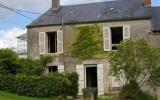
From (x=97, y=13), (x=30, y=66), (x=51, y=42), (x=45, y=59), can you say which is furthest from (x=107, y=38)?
(x=30, y=66)

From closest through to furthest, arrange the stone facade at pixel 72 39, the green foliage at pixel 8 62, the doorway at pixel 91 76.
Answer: the green foliage at pixel 8 62 → the stone facade at pixel 72 39 → the doorway at pixel 91 76

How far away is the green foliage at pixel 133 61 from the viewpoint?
1031 inches

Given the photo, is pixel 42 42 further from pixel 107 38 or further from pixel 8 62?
pixel 8 62

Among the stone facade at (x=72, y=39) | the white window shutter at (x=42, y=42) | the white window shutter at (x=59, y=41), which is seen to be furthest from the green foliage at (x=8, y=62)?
the white window shutter at (x=59, y=41)

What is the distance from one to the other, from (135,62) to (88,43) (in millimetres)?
7033

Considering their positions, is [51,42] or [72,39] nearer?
[72,39]

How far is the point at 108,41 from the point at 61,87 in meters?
7.17

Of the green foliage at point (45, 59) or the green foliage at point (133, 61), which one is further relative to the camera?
the green foliage at point (45, 59)

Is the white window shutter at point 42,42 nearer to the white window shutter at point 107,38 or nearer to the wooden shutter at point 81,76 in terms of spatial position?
the wooden shutter at point 81,76

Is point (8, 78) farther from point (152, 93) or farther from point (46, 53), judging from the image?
point (152, 93)

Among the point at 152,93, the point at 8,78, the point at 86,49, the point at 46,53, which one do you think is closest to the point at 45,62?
the point at 46,53

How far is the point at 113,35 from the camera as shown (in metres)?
33.4

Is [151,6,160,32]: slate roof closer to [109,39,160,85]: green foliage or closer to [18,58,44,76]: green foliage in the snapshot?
[109,39,160,85]: green foliage

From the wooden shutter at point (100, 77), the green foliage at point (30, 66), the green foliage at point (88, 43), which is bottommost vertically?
the wooden shutter at point (100, 77)
